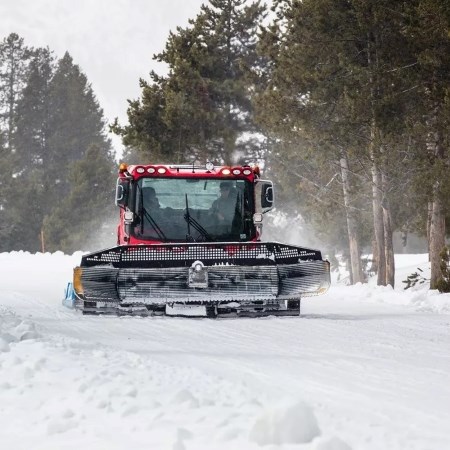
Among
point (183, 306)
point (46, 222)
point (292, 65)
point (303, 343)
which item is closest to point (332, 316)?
point (183, 306)

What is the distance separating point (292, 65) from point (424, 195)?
511 cm

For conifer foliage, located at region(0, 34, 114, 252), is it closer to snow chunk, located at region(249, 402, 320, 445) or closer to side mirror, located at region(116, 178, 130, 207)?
side mirror, located at region(116, 178, 130, 207)

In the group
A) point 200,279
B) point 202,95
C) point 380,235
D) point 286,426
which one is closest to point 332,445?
point 286,426

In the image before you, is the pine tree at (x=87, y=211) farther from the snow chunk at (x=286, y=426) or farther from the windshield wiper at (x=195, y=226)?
the snow chunk at (x=286, y=426)

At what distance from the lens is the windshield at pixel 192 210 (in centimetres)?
1030

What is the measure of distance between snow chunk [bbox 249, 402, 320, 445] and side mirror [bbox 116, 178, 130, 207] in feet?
24.2

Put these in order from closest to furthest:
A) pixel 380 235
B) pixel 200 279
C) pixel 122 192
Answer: pixel 200 279
pixel 122 192
pixel 380 235

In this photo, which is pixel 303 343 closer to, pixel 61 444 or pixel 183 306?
pixel 183 306

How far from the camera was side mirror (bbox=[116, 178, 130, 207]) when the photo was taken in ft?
33.6

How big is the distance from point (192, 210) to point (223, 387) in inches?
253

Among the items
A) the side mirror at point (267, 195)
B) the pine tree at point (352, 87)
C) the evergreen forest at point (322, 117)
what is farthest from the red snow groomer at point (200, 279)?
the pine tree at point (352, 87)

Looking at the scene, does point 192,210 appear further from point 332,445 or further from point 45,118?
point 45,118

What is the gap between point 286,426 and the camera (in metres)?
3.08

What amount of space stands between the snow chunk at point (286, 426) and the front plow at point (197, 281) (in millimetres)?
5389
